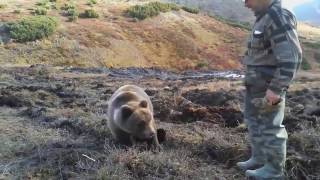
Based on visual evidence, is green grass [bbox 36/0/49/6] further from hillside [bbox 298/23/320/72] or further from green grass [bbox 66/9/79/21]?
hillside [bbox 298/23/320/72]

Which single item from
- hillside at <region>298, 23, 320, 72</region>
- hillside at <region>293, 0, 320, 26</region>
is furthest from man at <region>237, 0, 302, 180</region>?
hillside at <region>293, 0, 320, 26</region>

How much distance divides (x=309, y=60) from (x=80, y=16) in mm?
14631

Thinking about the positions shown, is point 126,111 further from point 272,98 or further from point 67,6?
point 67,6

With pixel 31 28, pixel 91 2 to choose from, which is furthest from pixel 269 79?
pixel 91 2

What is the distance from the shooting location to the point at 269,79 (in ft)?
17.6

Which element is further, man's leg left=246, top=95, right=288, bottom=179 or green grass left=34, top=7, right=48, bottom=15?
green grass left=34, top=7, right=48, bottom=15

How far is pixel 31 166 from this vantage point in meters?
6.48

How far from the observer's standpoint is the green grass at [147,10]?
38.1m

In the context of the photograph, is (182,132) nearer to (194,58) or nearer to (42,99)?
(42,99)

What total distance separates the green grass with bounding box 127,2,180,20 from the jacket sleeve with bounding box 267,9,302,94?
33155 mm

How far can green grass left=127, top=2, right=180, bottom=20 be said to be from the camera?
38125 mm

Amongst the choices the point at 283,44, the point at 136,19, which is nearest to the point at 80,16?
the point at 136,19

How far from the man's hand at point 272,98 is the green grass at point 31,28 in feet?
89.4

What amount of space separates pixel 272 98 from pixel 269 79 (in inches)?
17.2
